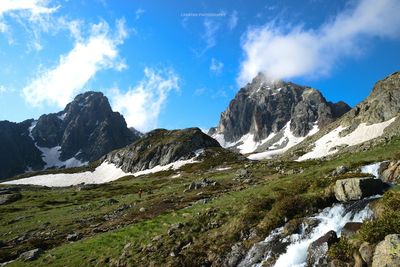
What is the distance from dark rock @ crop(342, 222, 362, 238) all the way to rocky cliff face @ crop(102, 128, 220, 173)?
482ft

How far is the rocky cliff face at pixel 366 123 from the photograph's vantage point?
139 meters

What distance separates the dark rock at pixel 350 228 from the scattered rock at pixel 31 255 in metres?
29.5

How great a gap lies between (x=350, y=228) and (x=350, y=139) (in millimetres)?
132046

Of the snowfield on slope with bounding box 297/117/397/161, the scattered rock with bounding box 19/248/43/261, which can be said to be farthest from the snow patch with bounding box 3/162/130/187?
the scattered rock with bounding box 19/248/43/261

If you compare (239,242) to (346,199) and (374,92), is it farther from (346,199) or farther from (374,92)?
(374,92)

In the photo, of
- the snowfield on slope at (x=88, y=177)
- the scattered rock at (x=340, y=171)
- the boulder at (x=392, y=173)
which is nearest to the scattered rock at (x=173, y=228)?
the boulder at (x=392, y=173)

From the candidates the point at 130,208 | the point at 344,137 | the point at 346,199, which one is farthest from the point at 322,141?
the point at 346,199

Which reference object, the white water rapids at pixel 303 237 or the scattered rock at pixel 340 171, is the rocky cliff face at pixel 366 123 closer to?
the scattered rock at pixel 340 171

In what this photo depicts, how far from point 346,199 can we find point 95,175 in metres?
170

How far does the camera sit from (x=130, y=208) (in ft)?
204

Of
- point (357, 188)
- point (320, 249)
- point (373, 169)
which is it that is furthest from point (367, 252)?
point (373, 169)

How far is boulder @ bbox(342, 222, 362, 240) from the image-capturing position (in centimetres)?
2288

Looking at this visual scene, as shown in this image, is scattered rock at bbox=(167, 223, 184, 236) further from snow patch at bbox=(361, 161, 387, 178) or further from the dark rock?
snow patch at bbox=(361, 161, 387, 178)

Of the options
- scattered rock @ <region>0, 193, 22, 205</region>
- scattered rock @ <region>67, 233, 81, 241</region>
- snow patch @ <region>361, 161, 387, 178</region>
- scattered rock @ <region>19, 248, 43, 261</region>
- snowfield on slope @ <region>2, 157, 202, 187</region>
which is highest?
snowfield on slope @ <region>2, 157, 202, 187</region>
